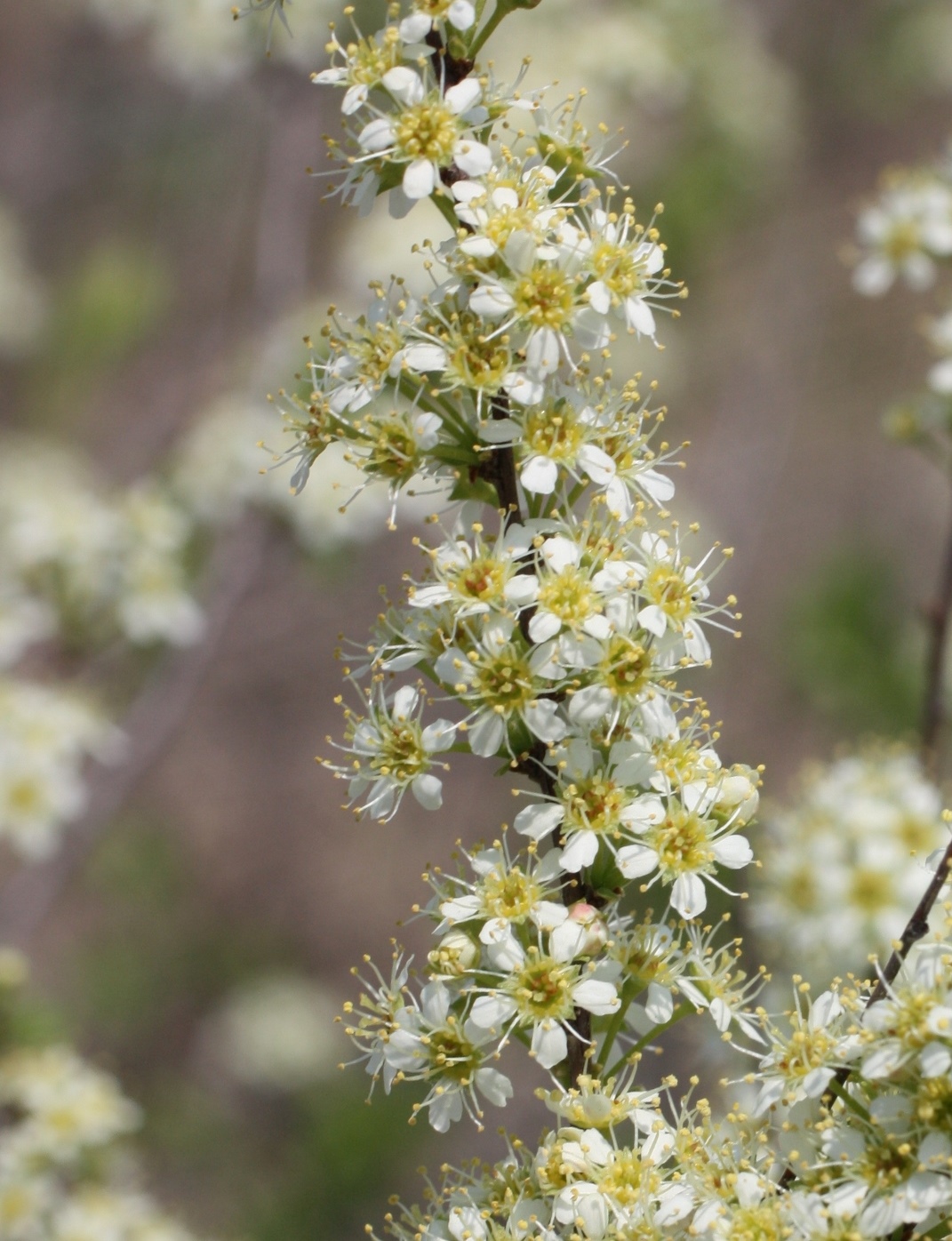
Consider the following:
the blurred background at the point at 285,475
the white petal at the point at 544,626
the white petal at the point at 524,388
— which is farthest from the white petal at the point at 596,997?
the blurred background at the point at 285,475

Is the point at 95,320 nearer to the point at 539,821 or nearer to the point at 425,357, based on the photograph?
the point at 425,357

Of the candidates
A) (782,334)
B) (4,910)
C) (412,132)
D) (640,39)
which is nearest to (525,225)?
(412,132)

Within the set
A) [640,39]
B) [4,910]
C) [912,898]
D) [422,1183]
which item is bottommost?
[912,898]

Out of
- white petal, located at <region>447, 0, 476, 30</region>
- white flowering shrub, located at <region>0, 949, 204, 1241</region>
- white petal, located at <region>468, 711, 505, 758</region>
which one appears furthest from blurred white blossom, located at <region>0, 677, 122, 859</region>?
white petal, located at <region>447, 0, 476, 30</region>

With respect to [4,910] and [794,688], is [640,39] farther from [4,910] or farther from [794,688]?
[4,910]

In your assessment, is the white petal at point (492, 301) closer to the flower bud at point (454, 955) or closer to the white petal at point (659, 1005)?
the flower bud at point (454, 955)

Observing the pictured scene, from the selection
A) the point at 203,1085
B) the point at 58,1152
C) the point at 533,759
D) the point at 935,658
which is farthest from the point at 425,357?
the point at 203,1085
